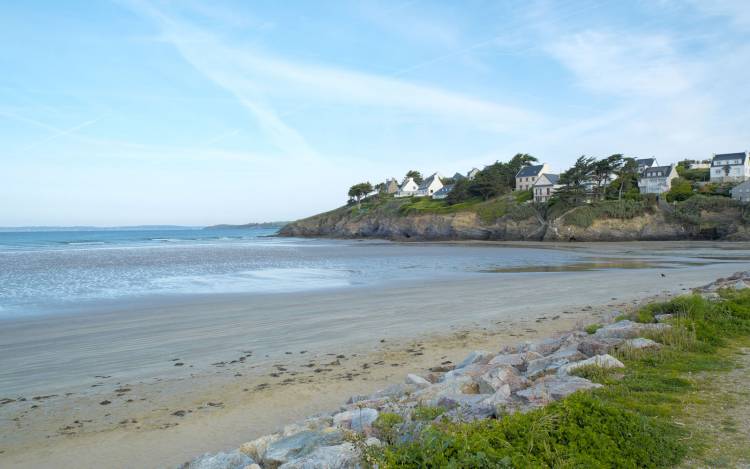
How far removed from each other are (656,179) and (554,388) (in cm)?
8635

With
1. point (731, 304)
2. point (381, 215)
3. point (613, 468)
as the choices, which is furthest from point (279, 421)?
→ point (381, 215)

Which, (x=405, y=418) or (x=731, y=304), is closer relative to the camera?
(x=405, y=418)

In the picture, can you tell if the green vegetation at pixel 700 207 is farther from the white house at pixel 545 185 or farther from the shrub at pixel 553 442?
the shrub at pixel 553 442

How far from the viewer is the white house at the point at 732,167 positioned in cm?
7425

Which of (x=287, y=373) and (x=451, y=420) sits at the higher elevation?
(x=451, y=420)

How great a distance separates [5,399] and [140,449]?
4.05 m

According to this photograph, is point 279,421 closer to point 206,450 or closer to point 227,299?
point 206,450

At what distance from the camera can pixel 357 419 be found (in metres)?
5.45

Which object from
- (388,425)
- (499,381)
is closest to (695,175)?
(499,381)

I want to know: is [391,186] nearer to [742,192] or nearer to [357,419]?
[742,192]

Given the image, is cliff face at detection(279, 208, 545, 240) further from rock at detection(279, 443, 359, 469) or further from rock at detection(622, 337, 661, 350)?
rock at detection(279, 443, 359, 469)

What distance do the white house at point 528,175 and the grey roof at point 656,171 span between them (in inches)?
691

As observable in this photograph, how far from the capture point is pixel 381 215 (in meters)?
93.6

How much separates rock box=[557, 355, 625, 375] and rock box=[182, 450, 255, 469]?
4362mm
